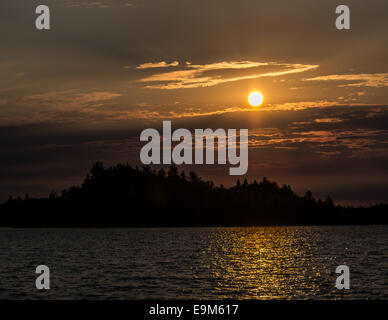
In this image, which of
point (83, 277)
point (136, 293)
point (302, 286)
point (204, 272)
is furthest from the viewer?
point (204, 272)

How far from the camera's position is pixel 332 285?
2290 inches

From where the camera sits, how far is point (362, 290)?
53500 mm

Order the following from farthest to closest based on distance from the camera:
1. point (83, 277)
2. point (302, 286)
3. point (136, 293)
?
point (83, 277) → point (302, 286) → point (136, 293)

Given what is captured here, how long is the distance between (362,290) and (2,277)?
4238cm

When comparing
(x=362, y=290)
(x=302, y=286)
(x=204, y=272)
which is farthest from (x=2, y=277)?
(x=362, y=290)

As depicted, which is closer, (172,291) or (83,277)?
(172,291)
